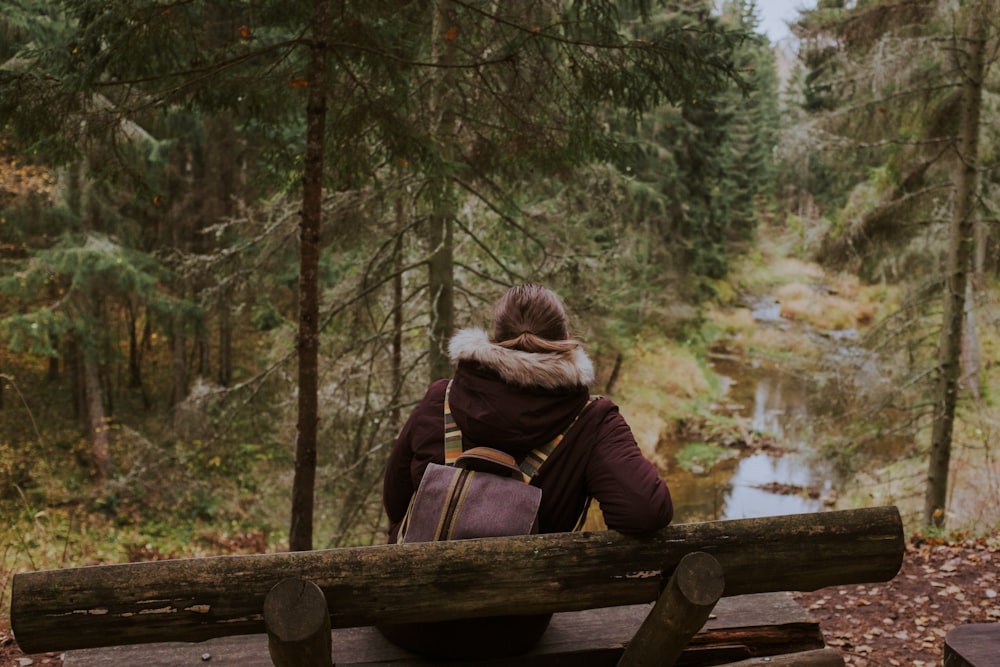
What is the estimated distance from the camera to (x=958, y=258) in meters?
8.64

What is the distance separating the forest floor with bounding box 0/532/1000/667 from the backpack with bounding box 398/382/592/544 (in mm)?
2879

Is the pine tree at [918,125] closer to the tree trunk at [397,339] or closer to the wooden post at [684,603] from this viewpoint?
the tree trunk at [397,339]

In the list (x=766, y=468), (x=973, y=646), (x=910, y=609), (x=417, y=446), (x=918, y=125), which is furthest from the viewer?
(x=766, y=468)

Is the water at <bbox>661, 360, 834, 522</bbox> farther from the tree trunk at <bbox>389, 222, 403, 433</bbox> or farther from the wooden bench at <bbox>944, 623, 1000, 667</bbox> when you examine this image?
the wooden bench at <bbox>944, 623, 1000, 667</bbox>

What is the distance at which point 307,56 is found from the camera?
584 centimetres

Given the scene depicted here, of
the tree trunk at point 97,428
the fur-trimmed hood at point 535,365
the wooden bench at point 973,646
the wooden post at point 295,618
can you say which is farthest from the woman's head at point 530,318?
the tree trunk at point 97,428

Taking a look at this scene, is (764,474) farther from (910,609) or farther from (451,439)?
(451,439)

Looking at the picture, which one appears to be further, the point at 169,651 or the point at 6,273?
the point at 6,273

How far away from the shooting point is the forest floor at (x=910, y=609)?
16.0 ft

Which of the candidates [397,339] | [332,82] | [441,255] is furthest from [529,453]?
[397,339]

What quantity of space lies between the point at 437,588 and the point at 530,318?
108 cm

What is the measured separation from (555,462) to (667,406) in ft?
67.0

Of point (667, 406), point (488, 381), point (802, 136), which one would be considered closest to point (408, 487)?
point (488, 381)

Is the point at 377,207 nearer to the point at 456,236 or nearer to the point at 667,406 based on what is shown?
the point at 456,236
